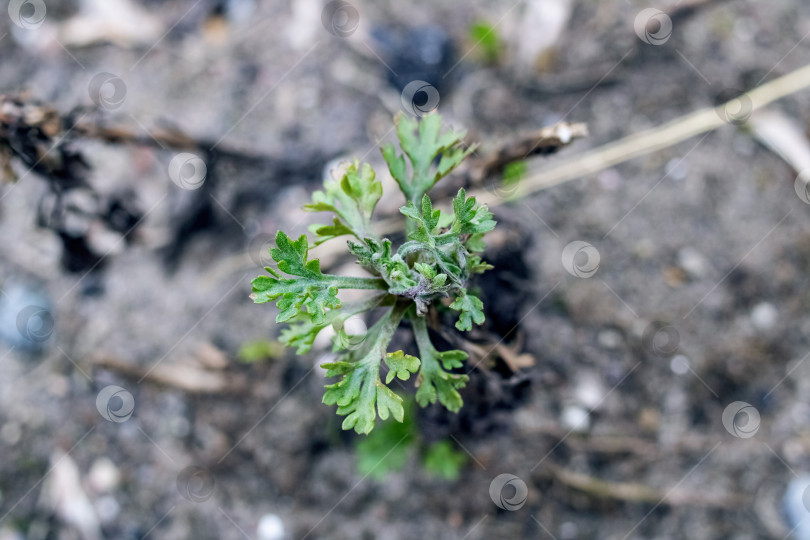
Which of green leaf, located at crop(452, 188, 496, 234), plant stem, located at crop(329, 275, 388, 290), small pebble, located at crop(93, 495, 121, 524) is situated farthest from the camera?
small pebble, located at crop(93, 495, 121, 524)

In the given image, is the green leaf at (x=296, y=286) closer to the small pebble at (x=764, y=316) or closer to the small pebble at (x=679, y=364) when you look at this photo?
the small pebble at (x=679, y=364)

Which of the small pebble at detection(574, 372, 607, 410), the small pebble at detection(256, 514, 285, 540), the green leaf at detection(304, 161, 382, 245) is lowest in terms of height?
the small pebble at detection(256, 514, 285, 540)

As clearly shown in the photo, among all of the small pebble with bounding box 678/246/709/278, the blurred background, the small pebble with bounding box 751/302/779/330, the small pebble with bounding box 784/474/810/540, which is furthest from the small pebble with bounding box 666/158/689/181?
the small pebble with bounding box 784/474/810/540

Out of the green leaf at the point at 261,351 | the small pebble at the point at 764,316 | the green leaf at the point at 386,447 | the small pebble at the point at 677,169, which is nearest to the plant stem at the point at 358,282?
the green leaf at the point at 386,447

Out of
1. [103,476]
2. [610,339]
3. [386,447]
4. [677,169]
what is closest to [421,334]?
[386,447]

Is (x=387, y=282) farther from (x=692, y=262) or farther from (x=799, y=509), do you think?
(x=799, y=509)

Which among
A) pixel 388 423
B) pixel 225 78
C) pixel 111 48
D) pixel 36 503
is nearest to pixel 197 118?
pixel 225 78

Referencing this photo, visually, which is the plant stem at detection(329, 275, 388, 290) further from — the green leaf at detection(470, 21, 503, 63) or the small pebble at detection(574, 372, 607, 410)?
the green leaf at detection(470, 21, 503, 63)

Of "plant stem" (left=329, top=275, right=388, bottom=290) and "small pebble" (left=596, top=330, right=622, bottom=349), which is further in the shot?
"small pebble" (left=596, top=330, right=622, bottom=349)
